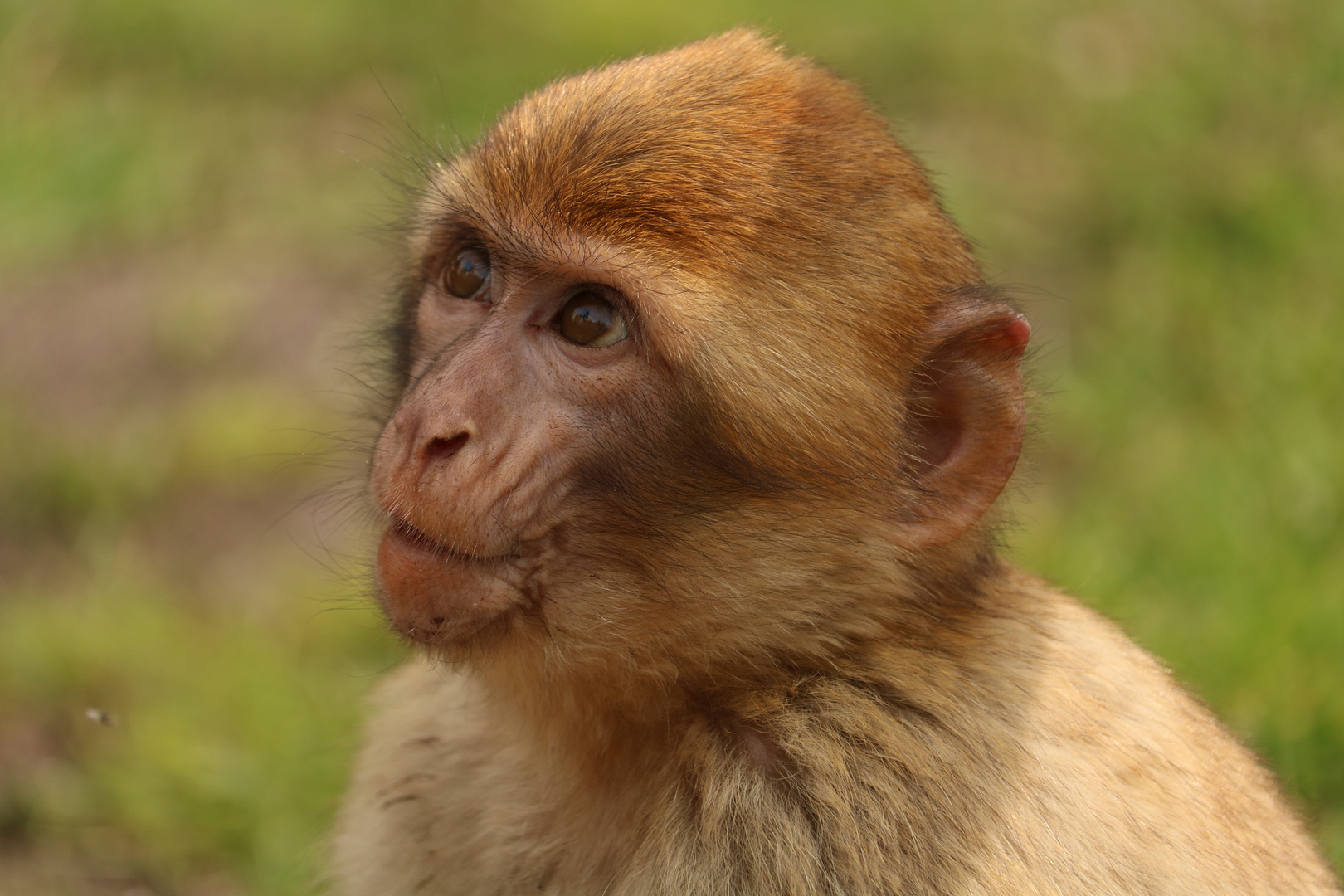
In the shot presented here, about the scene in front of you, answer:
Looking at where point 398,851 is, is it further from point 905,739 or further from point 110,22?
point 110,22

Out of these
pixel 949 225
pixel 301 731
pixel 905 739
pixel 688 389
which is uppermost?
pixel 949 225

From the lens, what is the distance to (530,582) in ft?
6.75

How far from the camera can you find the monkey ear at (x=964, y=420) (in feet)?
7.00

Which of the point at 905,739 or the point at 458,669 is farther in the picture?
the point at 458,669

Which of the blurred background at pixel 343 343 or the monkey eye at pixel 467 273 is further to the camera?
the blurred background at pixel 343 343

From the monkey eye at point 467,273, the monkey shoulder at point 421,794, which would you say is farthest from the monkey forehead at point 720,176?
the monkey shoulder at point 421,794

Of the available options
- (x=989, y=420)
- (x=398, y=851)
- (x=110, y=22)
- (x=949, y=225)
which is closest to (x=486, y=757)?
(x=398, y=851)

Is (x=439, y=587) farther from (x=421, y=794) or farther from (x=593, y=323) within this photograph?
(x=421, y=794)

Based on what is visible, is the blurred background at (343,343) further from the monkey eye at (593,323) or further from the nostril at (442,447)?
the nostril at (442,447)

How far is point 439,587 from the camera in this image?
6.60ft

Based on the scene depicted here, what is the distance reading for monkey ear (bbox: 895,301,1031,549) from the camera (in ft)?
7.00

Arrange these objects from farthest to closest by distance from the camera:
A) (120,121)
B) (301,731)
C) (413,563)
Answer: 1. (120,121)
2. (301,731)
3. (413,563)

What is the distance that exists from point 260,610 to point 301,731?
1.76ft

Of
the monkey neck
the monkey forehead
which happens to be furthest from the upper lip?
the monkey forehead
